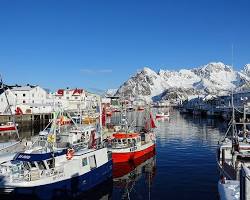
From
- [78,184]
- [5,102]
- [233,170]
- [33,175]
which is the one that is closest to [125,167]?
[78,184]

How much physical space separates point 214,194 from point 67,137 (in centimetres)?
2205

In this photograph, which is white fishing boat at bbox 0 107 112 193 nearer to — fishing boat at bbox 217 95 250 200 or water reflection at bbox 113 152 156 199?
water reflection at bbox 113 152 156 199

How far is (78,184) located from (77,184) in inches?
4.5

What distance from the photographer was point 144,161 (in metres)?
44.5

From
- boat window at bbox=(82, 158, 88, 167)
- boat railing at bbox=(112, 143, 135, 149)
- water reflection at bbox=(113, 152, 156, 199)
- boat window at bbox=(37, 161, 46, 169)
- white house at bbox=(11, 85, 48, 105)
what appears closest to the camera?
boat window at bbox=(37, 161, 46, 169)

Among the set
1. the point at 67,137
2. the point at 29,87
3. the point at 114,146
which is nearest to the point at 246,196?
the point at 114,146

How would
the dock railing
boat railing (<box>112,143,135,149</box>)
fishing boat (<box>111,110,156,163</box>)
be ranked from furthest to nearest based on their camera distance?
1. boat railing (<box>112,143,135,149</box>)
2. fishing boat (<box>111,110,156,163</box>)
3. the dock railing

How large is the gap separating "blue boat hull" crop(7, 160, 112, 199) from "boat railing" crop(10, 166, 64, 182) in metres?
0.63

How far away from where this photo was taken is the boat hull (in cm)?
2520

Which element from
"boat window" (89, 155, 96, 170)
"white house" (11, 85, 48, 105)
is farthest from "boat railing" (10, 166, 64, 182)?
"white house" (11, 85, 48, 105)

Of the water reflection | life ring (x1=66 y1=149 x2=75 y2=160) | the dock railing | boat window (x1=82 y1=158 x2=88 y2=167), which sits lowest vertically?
the water reflection

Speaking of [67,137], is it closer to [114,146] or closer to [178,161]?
[114,146]

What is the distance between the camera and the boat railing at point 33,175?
25.6 m

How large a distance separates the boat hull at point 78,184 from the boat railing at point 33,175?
0.58 m
